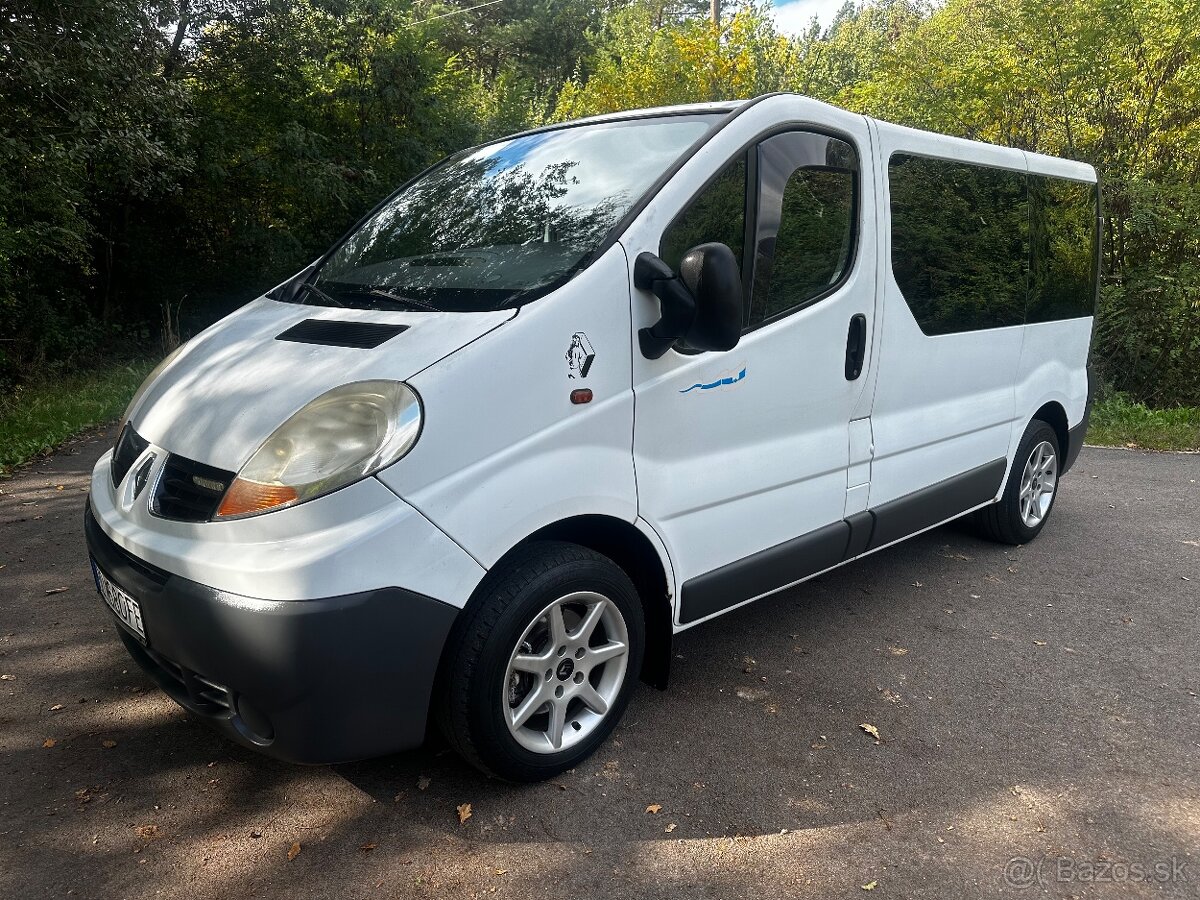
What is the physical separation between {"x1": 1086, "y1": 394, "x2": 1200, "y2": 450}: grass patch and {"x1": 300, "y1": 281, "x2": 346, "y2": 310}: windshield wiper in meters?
7.90

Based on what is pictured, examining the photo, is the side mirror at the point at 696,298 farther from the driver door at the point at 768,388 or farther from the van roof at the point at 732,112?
the van roof at the point at 732,112

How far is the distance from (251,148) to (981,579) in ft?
43.1

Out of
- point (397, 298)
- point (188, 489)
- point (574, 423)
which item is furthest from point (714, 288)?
point (188, 489)

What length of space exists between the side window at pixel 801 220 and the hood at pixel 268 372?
1.01 m

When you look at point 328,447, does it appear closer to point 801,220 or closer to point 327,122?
point 801,220

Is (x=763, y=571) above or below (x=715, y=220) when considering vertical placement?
below

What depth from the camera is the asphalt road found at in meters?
2.32

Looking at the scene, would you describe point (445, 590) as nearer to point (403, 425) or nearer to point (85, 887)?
point (403, 425)

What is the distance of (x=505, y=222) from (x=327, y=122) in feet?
44.8

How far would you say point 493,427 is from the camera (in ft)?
7.82

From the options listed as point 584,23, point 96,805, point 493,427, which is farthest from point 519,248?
Result: point 584,23

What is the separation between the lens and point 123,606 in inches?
98.8

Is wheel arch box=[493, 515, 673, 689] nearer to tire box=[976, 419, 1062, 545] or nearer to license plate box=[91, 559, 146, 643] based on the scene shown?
license plate box=[91, 559, 146, 643]

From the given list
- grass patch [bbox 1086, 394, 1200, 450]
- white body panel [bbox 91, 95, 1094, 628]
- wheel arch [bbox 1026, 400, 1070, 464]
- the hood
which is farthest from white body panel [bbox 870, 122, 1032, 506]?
grass patch [bbox 1086, 394, 1200, 450]
